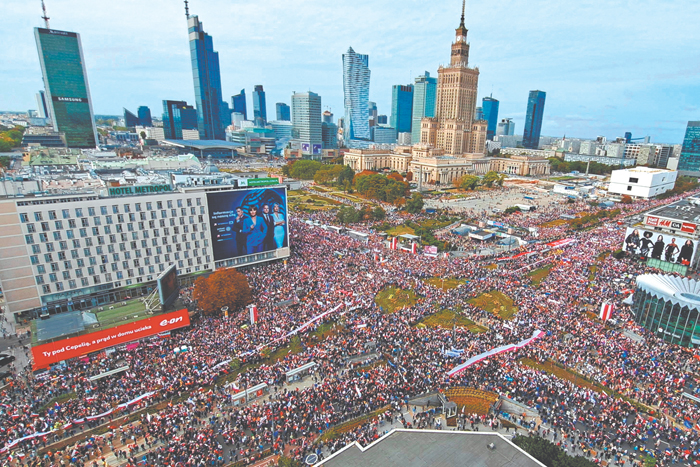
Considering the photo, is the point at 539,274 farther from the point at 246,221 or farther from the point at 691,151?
the point at 691,151

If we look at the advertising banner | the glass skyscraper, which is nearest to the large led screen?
the advertising banner

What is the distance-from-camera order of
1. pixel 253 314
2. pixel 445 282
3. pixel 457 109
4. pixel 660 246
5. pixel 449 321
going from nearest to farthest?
pixel 253 314 → pixel 449 321 → pixel 445 282 → pixel 660 246 → pixel 457 109

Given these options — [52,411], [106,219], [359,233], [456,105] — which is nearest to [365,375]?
[52,411]

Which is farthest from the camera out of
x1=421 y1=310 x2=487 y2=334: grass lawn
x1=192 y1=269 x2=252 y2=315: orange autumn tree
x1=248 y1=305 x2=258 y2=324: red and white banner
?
x1=192 y1=269 x2=252 y2=315: orange autumn tree

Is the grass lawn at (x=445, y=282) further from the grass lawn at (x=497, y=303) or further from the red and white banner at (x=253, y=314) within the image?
the red and white banner at (x=253, y=314)

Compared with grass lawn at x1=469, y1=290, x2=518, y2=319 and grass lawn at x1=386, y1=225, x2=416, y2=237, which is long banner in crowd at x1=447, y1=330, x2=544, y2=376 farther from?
→ grass lawn at x1=386, y1=225, x2=416, y2=237

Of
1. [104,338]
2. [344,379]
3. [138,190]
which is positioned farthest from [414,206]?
[104,338]
